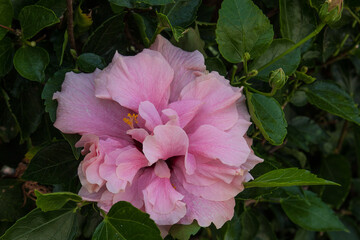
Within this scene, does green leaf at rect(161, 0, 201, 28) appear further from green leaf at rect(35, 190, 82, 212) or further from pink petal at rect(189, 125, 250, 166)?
green leaf at rect(35, 190, 82, 212)

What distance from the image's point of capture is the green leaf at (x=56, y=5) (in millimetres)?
764

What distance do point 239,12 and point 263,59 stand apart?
0.11 metres

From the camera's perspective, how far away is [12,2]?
78cm

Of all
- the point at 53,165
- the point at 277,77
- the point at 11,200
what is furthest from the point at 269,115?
the point at 11,200

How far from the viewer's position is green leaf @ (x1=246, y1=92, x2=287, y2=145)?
2.29 feet

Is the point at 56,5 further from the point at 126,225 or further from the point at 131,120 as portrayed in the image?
the point at 126,225

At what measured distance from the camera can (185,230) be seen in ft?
2.12

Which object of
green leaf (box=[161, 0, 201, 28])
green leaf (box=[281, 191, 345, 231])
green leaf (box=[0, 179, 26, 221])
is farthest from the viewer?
green leaf (box=[281, 191, 345, 231])

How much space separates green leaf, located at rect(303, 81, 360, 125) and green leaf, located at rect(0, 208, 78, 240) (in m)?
0.53

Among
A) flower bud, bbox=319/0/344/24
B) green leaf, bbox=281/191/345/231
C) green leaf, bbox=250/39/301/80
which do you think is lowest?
green leaf, bbox=281/191/345/231

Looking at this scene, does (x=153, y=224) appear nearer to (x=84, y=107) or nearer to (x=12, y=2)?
(x=84, y=107)

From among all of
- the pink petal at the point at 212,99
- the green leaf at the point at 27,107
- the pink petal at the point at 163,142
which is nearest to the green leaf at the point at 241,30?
the pink petal at the point at 212,99

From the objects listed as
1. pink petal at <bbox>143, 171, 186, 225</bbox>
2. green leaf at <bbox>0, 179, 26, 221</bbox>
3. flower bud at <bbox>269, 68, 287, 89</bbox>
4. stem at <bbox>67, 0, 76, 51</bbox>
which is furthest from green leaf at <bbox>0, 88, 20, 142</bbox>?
flower bud at <bbox>269, 68, 287, 89</bbox>

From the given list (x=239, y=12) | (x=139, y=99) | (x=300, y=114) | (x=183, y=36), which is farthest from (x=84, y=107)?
(x=300, y=114)
